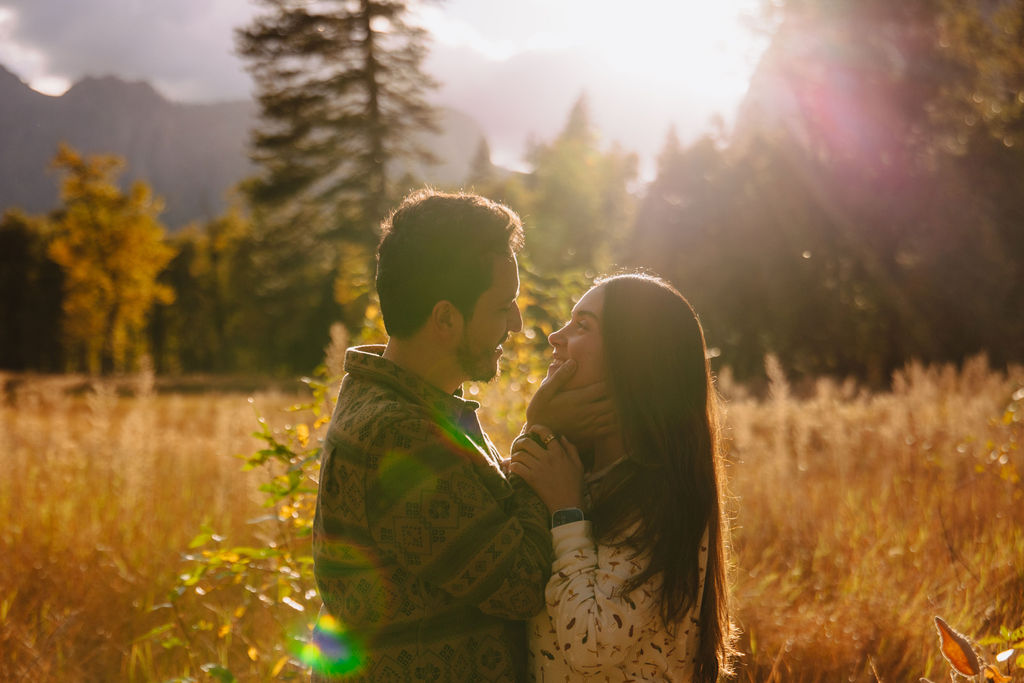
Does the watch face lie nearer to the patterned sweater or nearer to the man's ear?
the patterned sweater

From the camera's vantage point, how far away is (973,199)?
15727 millimetres

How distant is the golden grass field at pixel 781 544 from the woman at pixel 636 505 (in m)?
0.68

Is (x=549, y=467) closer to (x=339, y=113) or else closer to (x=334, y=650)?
(x=334, y=650)

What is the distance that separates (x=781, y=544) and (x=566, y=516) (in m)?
3.10

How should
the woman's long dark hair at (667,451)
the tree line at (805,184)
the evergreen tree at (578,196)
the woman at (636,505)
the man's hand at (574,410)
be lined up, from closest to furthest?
1. the woman at (636,505)
2. the woman's long dark hair at (667,451)
3. the man's hand at (574,410)
4. the tree line at (805,184)
5. the evergreen tree at (578,196)

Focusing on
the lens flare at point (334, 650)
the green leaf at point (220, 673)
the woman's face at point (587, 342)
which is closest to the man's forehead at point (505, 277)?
the woman's face at point (587, 342)

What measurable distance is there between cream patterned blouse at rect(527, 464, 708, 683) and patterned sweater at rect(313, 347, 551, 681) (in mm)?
60

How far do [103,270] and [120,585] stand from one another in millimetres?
29304

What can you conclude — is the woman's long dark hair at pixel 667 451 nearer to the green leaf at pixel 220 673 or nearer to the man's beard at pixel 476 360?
the man's beard at pixel 476 360

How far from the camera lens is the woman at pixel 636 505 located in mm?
1697

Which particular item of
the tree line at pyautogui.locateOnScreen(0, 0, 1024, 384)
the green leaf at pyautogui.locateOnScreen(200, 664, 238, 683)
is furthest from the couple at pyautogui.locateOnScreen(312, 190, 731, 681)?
the tree line at pyautogui.locateOnScreen(0, 0, 1024, 384)

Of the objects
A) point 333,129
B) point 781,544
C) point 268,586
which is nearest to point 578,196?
point 333,129

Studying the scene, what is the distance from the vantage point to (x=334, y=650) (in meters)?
1.79

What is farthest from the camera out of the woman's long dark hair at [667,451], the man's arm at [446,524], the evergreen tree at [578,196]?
the evergreen tree at [578,196]
